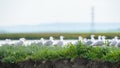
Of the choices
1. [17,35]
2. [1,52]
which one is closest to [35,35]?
[17,35]

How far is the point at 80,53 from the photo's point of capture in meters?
9.71

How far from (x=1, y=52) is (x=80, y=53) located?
6.59ft

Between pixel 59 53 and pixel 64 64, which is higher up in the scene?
pixel 59 53

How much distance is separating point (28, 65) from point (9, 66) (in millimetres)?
520

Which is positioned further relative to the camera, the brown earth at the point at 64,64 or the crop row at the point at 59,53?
the crop row at the point at 59,53

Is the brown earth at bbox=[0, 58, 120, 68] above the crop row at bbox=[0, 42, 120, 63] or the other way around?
the other way around

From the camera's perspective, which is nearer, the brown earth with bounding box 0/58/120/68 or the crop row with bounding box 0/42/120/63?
the brown earth with bounding box 0/58/120/68

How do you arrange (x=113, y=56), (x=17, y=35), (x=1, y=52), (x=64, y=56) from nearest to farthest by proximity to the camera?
(x=113, y=56) < (x=64, y=56) < (x=1, y=52) < (x=17, y=35)

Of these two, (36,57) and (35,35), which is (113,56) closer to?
(36,57)

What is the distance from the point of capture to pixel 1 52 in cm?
1054

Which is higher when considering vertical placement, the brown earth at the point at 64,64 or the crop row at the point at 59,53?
the crop row at the point at 59,53

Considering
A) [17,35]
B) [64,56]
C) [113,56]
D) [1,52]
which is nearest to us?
[113,56]

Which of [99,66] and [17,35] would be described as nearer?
[99,66]

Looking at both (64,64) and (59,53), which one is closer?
(64,64)
